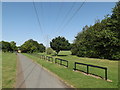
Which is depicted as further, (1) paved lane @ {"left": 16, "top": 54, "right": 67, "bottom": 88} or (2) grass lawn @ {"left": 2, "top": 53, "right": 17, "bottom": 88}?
(2) grass lawn @ {"left": 2, "top": 53, "right": 17, "bottom": 88}

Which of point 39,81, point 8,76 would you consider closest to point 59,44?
point 8,76

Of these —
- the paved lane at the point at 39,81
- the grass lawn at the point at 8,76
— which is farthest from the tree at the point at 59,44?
the paved lane at the point at 39,81

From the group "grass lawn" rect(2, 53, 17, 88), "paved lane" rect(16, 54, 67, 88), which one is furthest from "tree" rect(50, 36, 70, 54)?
"paved lane" rect(16, 54, 67, 88)

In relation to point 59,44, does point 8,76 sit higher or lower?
lower

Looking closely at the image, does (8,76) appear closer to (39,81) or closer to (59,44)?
(39,81)

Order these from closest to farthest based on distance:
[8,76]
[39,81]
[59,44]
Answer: [39,81]
[8,76]
[59,44]

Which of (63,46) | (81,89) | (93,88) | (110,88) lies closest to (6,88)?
(81,89)

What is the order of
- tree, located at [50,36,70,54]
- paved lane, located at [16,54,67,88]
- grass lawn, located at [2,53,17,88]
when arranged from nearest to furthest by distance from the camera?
paved lane, located at [16,54,67,88]
grass lawn, located at [2,53,17,88]
tree, located at [50,36,70,54]

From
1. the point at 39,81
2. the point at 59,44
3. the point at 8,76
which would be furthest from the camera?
the point at 59,44

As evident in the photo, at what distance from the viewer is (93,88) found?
563cm

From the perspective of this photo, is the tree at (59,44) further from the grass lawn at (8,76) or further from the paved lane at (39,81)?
the paved lane at (39,81)

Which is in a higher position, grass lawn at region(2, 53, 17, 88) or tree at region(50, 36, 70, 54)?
tree at region(50, 36, 70, 54)

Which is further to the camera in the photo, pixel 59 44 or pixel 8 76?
pixel 59 44

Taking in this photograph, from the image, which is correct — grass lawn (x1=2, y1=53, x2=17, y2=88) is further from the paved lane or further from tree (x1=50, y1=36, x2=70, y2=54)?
tree (x1=50, y1=36, x2=70, y2=54)
